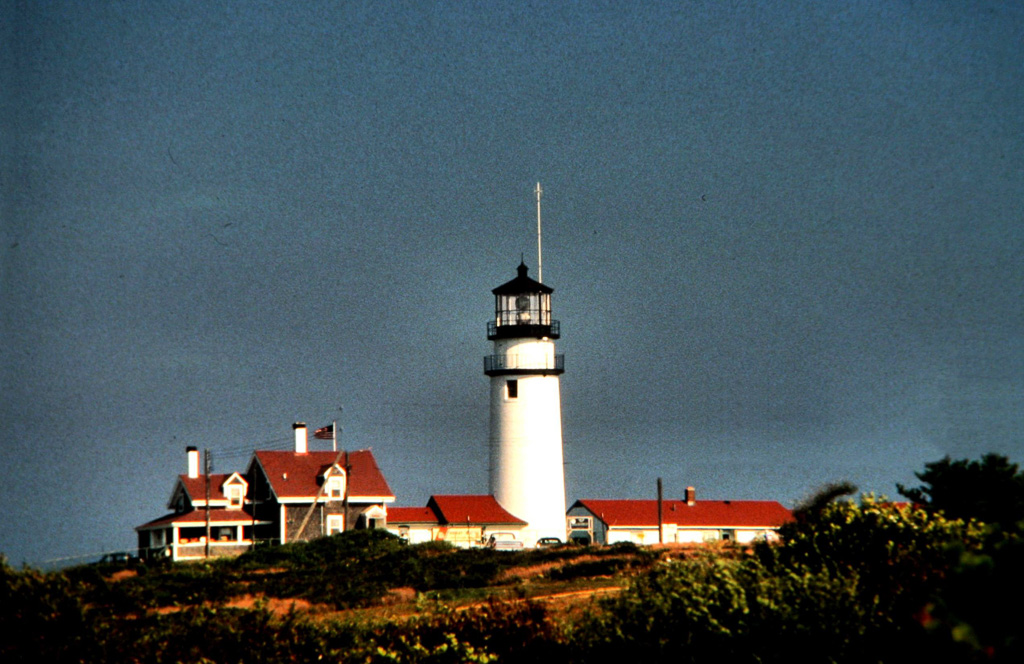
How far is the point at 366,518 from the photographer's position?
177 feet

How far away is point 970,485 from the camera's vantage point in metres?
30.4

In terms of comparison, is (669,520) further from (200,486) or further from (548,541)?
(200,486)

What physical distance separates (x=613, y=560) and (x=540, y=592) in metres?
7.04

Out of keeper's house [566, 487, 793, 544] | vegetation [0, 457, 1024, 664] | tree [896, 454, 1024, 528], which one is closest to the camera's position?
vegetation [0, 457, 1024, 664]

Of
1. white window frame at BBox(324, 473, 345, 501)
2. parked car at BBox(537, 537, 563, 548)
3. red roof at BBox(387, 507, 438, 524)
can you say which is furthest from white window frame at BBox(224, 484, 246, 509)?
parked car at BBox(537, 537, 563, 548)

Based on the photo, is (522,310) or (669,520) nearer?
(522,310)

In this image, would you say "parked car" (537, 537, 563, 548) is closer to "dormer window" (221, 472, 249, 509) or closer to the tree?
"dormer window" (221, 472, 249, 509)

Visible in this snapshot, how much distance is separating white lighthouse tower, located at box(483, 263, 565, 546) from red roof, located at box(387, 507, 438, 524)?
3.53 m

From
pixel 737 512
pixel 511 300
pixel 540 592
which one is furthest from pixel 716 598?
pixel 737 512

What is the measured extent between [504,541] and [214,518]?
12.8 m

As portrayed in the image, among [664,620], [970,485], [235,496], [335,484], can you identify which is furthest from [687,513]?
[664,620]

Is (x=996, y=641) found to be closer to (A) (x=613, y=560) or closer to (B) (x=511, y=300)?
(A) (x=613, y=560)

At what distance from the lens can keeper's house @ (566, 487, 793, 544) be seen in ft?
202

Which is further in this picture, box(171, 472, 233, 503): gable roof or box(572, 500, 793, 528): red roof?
box(572, 500, 793, 528): red roof
